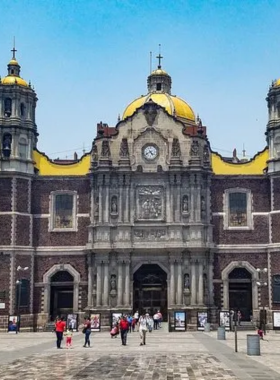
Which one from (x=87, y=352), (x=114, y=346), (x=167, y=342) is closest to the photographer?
(x=87, y=352)

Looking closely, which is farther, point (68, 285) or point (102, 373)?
point (68, 285)

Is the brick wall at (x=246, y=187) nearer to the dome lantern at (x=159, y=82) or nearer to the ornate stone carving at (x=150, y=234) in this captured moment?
the ornate stone carving at (x=150, y=234)

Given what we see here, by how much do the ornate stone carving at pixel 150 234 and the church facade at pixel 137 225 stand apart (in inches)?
3.4

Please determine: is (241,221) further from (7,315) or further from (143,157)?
(7,315)

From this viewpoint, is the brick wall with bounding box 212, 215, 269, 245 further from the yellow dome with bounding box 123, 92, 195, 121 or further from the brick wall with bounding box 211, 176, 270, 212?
the yellow dome with bounding box 123, 92, 195, 121

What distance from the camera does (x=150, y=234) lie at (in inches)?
2201

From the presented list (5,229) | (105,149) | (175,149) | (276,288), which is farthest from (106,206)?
(276,288)

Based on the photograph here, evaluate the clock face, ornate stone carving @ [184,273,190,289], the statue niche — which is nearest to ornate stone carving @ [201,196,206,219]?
ornate stone carving @ [184,273,190,289]

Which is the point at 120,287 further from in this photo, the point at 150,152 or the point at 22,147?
the point at 22,147

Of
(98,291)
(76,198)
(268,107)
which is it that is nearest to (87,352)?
(98,291)

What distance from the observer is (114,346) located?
36.8m

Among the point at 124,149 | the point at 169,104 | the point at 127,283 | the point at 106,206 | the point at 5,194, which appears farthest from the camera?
the point at 169,104

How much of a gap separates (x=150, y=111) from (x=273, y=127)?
35.6 feet

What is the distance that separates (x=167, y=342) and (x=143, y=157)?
2127cm
